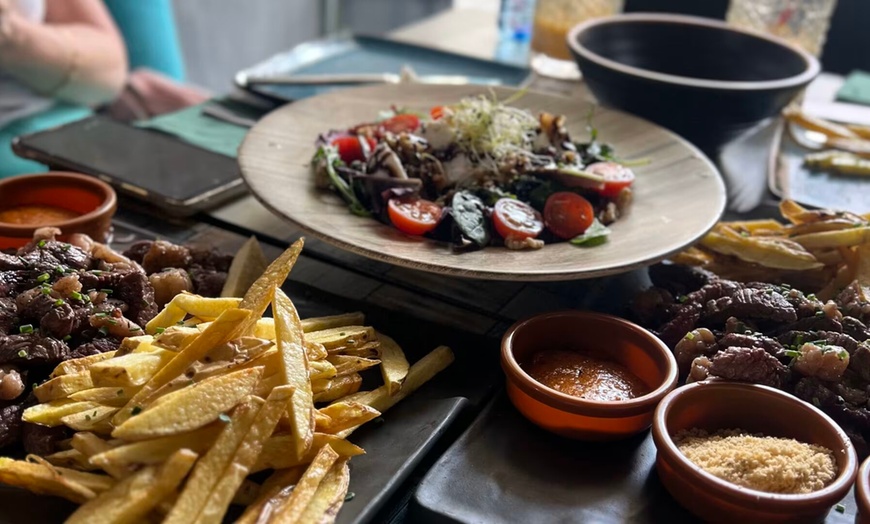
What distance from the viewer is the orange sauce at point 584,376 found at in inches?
74.9

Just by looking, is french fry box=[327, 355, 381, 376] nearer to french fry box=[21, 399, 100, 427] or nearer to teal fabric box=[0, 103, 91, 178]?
french fry box=[21, 399, 100, 427]

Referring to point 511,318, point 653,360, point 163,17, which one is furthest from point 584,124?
point 163,17

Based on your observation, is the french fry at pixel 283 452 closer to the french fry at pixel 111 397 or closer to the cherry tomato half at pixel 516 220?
the french fry at pixel 111 397

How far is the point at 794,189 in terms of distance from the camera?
10.7 ft

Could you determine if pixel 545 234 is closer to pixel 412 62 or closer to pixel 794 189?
pixel 794 189

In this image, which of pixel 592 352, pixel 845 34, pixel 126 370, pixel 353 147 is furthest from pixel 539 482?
pixel 845 34

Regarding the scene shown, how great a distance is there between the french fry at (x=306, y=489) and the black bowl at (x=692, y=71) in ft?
6.49

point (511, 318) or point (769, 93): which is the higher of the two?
point (769, 93)

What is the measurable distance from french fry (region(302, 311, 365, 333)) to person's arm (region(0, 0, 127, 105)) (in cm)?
305

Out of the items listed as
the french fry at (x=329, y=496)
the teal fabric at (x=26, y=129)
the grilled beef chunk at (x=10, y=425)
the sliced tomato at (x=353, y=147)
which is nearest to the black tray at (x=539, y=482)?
the french fry at (x=329, y=496)

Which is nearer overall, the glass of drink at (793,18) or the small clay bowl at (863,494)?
the small clay bowl at (863,494)

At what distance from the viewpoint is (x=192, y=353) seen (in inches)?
65.5

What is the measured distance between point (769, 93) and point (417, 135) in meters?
1.27

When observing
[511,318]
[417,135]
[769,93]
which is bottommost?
[511,318]
